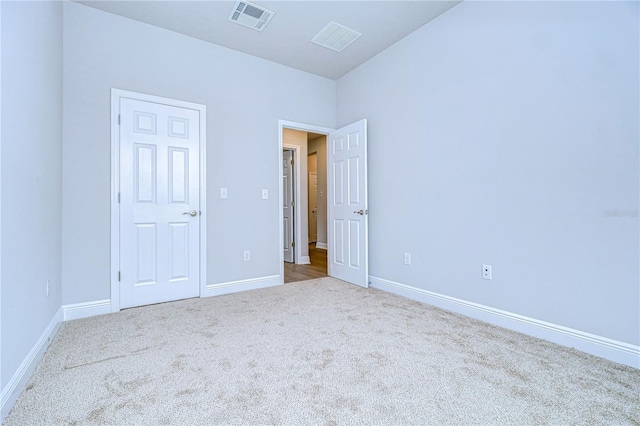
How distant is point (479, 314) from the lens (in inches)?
98.3

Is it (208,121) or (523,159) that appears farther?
(208,121)

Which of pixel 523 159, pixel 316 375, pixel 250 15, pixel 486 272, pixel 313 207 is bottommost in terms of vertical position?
pixel 316 375

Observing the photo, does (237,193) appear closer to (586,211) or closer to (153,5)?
(153,5)

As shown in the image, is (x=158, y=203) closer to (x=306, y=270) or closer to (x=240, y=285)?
(x=240, y=285)

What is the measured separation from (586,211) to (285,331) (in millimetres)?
2201

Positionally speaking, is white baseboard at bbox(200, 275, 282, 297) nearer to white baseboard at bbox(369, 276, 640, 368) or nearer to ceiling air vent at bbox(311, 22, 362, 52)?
white baseboard at bbox(369, 276, 640, 368)

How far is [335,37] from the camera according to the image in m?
3.14

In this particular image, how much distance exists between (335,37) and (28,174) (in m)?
2.84

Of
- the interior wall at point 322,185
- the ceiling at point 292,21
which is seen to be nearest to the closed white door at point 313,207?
the interior wall at point 322,185

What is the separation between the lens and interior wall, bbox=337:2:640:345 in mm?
1810

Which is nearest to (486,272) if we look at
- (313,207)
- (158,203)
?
(158,203)

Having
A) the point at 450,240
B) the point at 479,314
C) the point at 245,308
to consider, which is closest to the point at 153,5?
the point at 245,308

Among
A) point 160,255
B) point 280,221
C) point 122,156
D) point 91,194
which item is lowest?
point 160,255

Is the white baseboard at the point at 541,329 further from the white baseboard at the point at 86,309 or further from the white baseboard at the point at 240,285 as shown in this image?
the white baseboard at the point at 86,309
